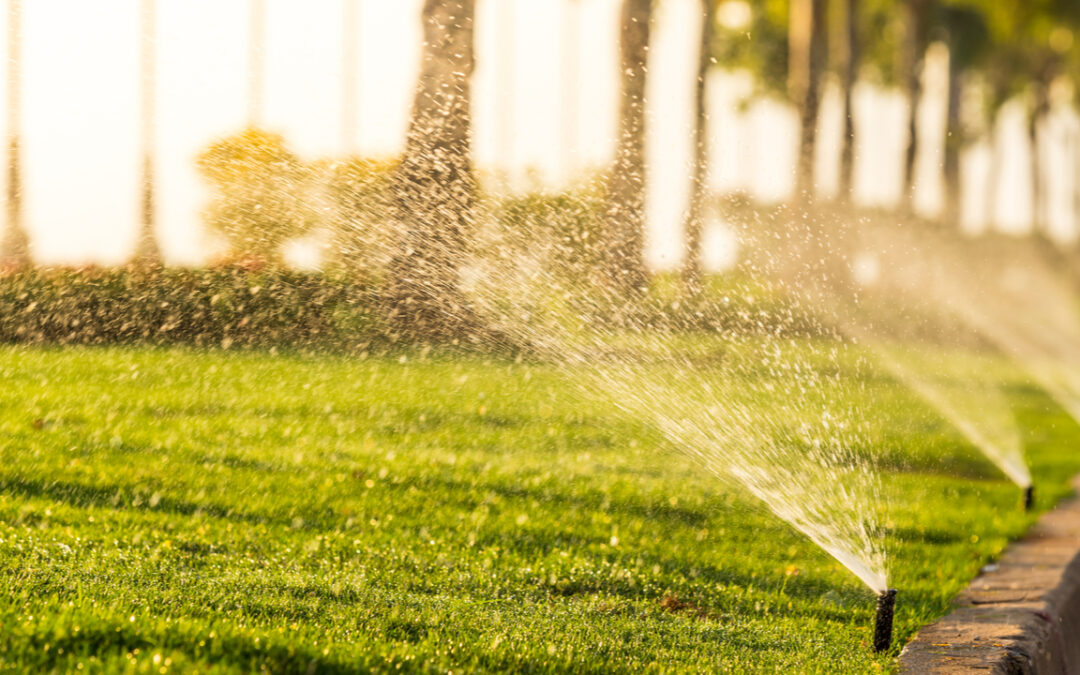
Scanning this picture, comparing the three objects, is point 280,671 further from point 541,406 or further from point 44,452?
point 541,406

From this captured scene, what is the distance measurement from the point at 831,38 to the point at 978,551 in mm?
32205

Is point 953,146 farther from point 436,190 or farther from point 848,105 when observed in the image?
point 436,190

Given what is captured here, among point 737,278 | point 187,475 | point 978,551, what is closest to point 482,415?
point 737,278

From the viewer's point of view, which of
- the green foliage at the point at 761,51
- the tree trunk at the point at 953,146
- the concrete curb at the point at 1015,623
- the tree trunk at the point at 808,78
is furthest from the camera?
the green foliage at the point at 761,51

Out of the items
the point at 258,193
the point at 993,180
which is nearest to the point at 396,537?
the point at 258,193

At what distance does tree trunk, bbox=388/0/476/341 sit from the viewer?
8.27 m

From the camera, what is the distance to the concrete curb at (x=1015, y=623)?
3887 millimetres

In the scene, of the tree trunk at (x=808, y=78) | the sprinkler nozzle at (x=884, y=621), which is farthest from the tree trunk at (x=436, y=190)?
the tree trunk at (x=808, y=78)

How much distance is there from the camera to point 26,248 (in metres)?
9.17

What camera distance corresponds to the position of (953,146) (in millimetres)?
35969

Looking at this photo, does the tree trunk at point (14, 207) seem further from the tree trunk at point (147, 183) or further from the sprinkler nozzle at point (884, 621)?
the sprinkler nozzle at point (884, 621)

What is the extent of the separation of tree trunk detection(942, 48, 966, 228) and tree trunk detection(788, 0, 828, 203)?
8.26m

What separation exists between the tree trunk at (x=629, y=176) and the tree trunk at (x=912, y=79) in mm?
13439

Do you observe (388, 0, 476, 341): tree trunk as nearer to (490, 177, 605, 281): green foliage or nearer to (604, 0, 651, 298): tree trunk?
(490, 177, 605, 281): green foliage
